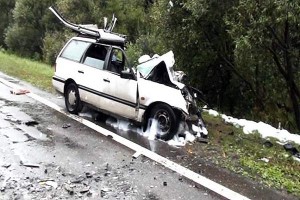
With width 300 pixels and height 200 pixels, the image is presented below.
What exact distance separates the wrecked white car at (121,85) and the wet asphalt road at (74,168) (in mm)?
597

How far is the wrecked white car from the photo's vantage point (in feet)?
23.4

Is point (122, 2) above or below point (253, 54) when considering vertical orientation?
above

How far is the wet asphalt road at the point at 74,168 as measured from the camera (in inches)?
188

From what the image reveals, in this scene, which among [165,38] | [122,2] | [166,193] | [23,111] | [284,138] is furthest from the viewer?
[122,2]

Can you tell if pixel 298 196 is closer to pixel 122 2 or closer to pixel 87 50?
pixel 87 50

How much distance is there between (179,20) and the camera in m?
11.6

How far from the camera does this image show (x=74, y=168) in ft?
18.0

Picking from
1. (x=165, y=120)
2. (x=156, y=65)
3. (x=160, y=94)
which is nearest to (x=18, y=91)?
(x=156, y=65)

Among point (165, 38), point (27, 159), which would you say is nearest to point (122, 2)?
point (165, 38)

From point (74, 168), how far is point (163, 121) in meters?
2.25

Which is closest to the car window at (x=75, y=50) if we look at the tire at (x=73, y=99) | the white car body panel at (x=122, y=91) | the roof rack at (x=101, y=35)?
the white car body panel at (x=122, y=91)

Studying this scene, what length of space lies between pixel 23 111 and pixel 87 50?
6.39 feet

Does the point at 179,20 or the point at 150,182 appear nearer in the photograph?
the point at 150,182

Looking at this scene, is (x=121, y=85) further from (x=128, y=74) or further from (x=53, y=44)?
(x=53, y=44)
